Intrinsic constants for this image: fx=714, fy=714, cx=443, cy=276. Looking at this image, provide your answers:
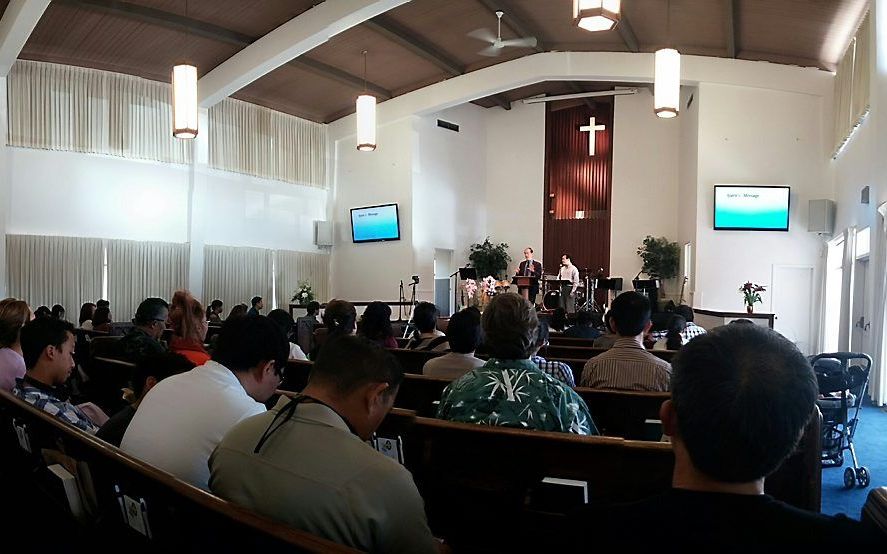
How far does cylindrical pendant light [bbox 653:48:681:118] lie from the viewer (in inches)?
335

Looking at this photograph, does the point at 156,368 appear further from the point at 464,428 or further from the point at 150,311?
the point at 150,311

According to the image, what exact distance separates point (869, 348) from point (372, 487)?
7969mm

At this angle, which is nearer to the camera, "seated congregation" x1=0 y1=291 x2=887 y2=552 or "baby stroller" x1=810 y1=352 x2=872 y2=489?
"seated congregation" x1=0 y1=291 x2=887 y2=552

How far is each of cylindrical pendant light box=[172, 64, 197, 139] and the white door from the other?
8593mm

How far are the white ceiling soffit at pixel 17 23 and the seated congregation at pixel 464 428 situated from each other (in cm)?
605

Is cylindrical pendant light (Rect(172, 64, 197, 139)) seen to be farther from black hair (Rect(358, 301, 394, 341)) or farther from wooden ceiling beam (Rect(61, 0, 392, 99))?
black hair (Rect(358, 301, 394, 341))

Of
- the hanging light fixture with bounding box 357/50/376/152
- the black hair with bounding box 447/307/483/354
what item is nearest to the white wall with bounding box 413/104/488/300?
the hanging light fixture with bounding box 357/50/376/152

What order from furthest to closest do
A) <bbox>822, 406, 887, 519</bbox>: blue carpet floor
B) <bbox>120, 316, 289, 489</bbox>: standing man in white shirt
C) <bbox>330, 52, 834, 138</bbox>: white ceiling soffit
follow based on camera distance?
<bbox>330, 52, 834, 138</bbox>: white ceiling soffit
<bbox>822, 406, 887, 519</bbox>: blue carpet floor
<bbox>120, 316, 289, 489</bbox>: standing man in white shirt

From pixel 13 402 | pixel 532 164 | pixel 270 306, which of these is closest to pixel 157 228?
pixel 270 306

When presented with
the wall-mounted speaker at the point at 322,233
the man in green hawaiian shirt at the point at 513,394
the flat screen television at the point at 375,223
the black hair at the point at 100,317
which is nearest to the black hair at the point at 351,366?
the man in green hawaiian shirt at the point at 513,394

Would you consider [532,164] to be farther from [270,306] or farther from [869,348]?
[869,348]

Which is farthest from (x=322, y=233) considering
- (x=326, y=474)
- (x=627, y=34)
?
(x=326, y=474)

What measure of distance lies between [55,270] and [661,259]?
9938mm

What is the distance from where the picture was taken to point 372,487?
4.10 feet
